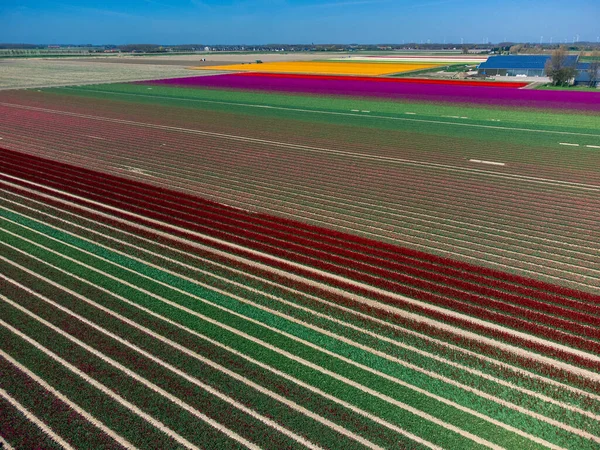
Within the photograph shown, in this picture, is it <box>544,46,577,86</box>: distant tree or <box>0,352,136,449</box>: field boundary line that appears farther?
<box>544,46,577,86</box>: distant tree

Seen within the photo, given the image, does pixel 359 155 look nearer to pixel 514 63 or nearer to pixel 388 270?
pixel 388 270

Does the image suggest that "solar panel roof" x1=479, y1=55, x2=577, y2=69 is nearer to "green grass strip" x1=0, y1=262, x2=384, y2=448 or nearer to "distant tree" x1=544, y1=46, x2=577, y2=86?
"distant tree" x1=544, y1=46, x2=577, y2=86

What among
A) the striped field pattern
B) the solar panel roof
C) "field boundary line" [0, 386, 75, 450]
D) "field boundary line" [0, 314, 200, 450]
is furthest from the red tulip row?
the solar panel roof

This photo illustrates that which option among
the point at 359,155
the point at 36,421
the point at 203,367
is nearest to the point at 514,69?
the point at 359,155

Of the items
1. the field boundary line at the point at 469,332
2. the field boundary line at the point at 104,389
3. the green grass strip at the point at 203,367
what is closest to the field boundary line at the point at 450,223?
the field boundary line at the point at 469,332

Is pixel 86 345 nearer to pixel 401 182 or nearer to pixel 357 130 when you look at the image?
pixel 401 182

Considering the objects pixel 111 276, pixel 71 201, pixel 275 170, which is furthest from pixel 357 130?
pixel 111 276
